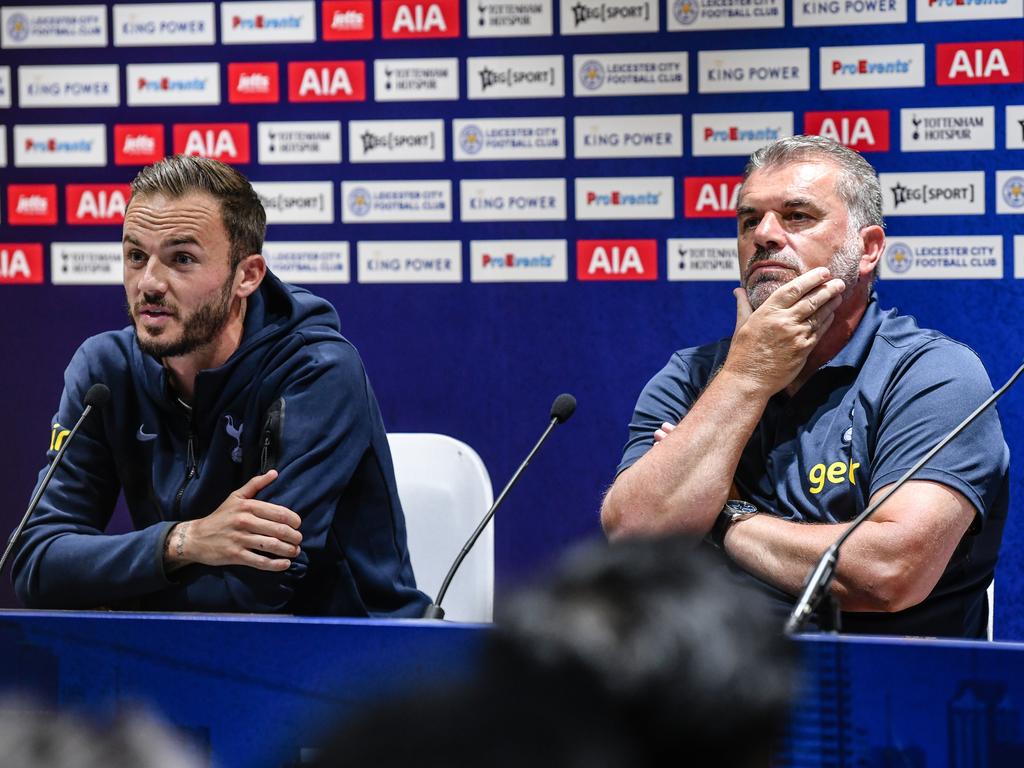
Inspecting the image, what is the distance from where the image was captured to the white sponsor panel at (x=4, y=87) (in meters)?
3.38

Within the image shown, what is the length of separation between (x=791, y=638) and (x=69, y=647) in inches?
31.4

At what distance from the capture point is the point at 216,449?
1955 mm

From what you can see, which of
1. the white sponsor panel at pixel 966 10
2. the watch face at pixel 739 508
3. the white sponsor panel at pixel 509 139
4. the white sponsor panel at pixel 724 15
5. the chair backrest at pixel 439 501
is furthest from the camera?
the white sponsor panel at pixel 509 139

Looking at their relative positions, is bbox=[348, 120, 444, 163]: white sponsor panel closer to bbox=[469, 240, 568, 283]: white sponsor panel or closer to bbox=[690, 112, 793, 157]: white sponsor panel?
bbox=[469, 240, 568, 283]: white sponsor panel

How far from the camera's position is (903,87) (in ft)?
9.87

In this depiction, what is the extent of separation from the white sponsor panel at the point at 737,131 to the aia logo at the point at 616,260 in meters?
0.29

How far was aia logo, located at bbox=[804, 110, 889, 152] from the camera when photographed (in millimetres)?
3027

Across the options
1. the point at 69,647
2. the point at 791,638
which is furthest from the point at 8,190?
the point at 791,638

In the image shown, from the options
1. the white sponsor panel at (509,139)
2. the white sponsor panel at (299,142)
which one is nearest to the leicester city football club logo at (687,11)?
the white sponsor panel at (509,139)

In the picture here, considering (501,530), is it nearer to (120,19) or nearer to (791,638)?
(120,19)

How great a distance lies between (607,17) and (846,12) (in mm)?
620

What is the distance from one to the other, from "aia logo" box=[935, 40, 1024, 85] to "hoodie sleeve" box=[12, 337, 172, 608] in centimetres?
218

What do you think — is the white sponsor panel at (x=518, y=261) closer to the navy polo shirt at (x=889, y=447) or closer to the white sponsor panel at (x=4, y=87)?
the navy polo shirt at (x=889, y=447)

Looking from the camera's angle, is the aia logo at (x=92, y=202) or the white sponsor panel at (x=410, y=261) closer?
the white sponsor panel at (x=410, y=261)
